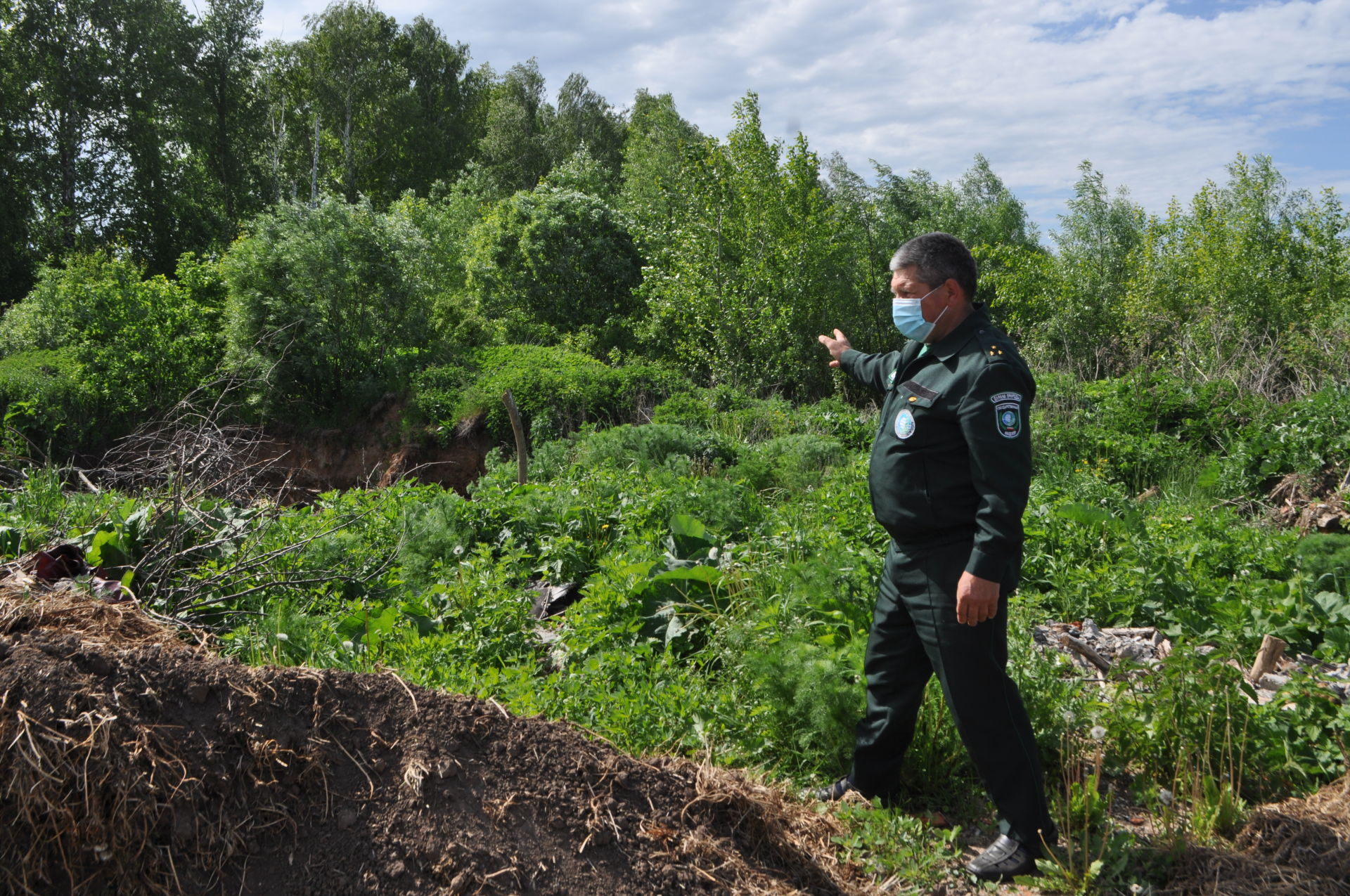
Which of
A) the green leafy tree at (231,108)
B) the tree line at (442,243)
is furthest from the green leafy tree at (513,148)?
the green leafy tree at (231,108)

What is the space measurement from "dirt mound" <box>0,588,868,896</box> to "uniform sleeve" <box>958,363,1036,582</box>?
112cm

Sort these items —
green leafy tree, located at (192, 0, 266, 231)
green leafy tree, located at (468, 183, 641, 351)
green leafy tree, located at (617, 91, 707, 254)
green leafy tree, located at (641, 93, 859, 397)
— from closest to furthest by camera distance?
green leafy tree, located at (641, 93, 859, 397) < green leafy tree, located at (617, 91, 707, 254) < green leafy tree, located at (468, 183, 641, 351) < green leafy tree, located at (192, 0, 266, 231)

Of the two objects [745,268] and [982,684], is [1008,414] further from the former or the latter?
[745,268]

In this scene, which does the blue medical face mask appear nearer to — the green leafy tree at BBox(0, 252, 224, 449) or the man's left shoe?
the man's left shoe

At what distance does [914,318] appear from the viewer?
311 centimetres

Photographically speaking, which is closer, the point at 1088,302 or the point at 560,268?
the point at 560,268

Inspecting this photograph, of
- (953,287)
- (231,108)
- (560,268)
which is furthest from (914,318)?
(231,108)

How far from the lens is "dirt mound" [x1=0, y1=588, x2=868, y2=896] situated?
247 centimetres

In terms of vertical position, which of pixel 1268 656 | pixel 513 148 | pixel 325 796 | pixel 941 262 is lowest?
pixel 1268 656

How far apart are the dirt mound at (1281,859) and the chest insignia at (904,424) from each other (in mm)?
1632

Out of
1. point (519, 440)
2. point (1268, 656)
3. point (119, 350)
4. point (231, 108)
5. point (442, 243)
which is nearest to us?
point (1268, 656)

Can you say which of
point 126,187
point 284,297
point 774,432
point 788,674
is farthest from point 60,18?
point 788,674

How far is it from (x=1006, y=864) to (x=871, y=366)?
6.15ft

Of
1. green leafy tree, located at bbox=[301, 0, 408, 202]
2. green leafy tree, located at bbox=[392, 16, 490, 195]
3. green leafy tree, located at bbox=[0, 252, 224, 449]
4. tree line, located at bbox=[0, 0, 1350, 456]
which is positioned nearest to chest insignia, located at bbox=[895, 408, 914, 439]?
tree line, located at bbox=[0, 0, 1350, 456]
